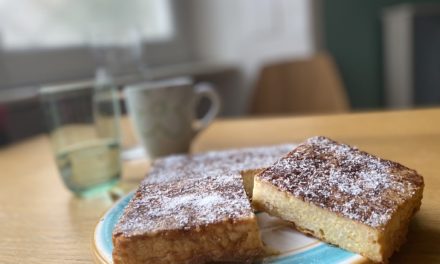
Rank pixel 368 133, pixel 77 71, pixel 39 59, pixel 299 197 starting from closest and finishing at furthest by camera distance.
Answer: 1. pixel 299 197
2. pixel 368 133
3. pixel 39 59
4. pixel 77 71

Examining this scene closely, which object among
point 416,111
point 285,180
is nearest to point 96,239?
point 285,180

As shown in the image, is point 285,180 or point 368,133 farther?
point 368,133

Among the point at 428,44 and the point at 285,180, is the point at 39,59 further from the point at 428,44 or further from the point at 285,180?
the point at 428,44

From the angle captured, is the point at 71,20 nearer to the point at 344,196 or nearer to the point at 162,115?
the point at 162,115

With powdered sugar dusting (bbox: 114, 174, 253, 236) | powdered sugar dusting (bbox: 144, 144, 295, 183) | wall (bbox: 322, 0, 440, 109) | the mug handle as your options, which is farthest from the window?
wall (bbox: 322, 0, 440, 109)

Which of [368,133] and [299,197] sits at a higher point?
[299,197]

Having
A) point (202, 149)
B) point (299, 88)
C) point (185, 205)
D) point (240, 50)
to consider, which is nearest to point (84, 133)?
point (202, 149)

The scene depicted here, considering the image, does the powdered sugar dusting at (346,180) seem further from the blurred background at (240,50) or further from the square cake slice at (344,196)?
the blurred background at (240,50)
